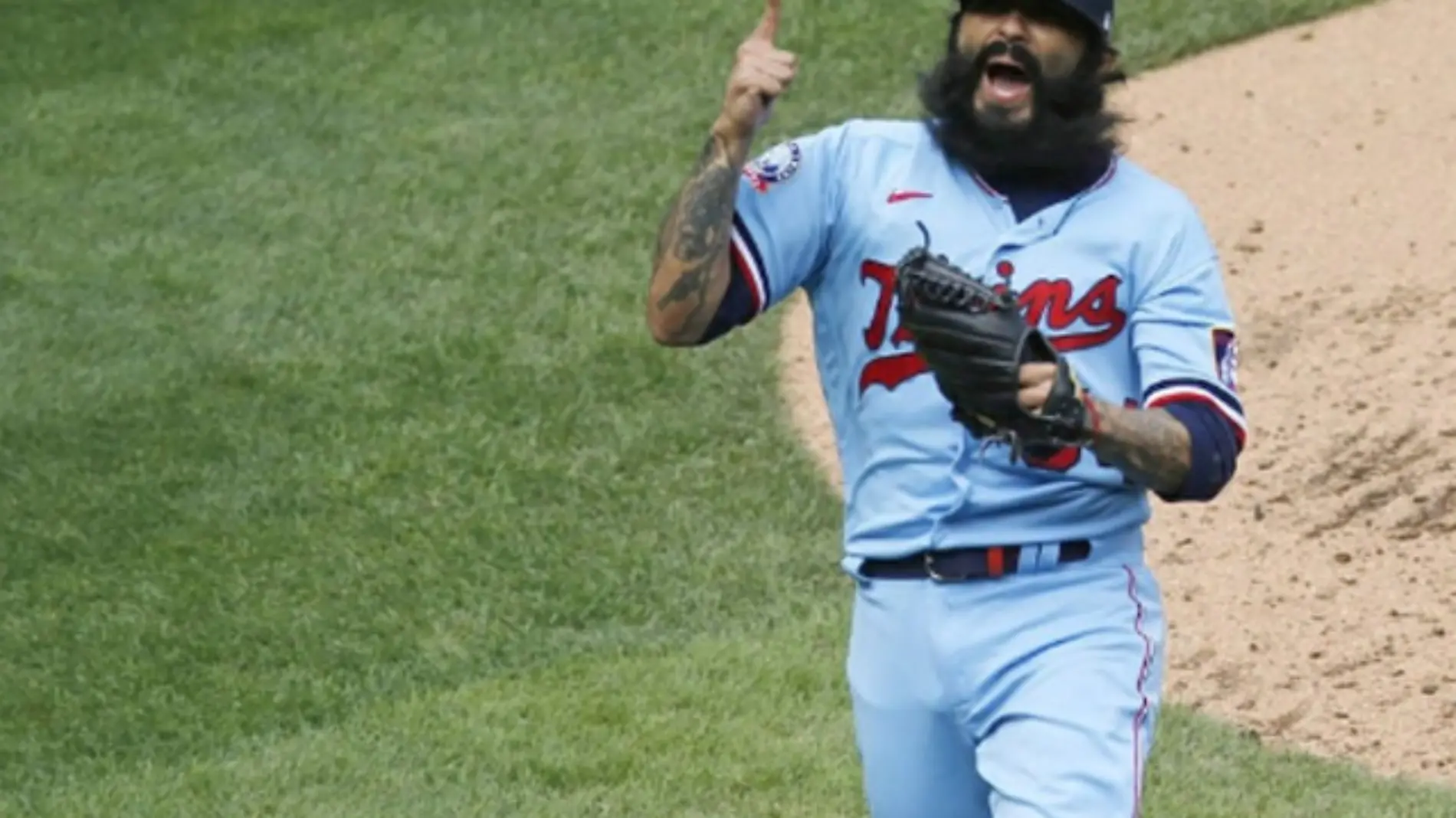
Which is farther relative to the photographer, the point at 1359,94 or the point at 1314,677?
the point at 1359,94

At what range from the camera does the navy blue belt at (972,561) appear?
440 centimetres

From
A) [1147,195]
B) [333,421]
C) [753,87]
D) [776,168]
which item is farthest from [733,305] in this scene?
[333,421]

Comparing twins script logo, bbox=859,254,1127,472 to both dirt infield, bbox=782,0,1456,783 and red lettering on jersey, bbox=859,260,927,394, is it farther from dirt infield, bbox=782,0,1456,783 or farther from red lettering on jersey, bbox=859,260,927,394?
dirt infield, bbox=782,0,1456,783

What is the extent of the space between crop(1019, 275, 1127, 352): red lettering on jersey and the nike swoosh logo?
24cm

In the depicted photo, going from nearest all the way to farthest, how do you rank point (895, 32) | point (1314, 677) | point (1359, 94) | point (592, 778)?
point (592, 778), point (1314, 677), point (1359, 94), point (895, 32)

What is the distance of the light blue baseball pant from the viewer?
4.27m

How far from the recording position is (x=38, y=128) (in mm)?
11469

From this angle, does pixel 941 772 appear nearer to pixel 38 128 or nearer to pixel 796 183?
pixel 796 183

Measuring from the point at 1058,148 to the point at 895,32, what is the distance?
7298mm

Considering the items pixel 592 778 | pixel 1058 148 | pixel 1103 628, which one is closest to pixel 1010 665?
pixel 1103 628

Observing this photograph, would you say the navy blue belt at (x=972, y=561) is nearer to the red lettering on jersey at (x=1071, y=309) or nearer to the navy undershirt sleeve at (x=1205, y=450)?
the navy undershirt sleeve at (x=1205, y=450)

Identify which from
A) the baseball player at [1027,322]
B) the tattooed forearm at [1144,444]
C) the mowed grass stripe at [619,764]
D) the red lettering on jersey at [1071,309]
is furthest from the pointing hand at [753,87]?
the mowed grass stripe at [619,764]

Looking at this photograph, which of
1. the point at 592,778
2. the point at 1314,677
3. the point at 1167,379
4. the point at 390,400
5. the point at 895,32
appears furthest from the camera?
the point at 895,32

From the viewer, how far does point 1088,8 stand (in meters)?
4.49
